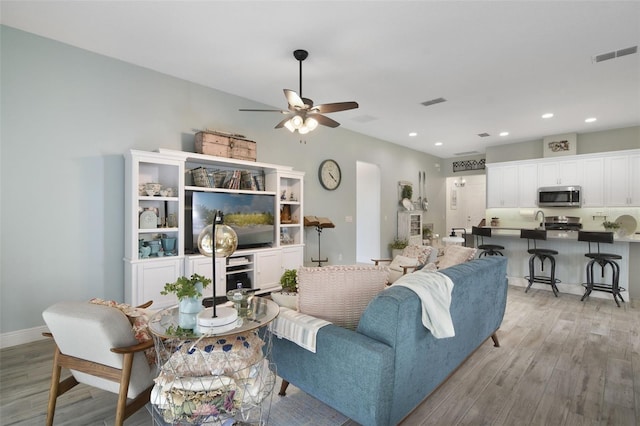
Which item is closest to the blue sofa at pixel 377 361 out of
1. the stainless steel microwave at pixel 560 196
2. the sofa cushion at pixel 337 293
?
the sofa cushion at pixel 337 293

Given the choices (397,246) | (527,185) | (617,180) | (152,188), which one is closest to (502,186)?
(527,185)

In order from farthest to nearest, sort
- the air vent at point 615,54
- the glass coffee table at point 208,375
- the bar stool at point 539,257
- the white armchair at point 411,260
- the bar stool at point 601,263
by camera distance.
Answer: the bar stool at point 539,257 < the bar stool at point 601,263 < the white armchair at point 411,260 < the air vent at point 615,54 < the glass coffee table at point 208,375

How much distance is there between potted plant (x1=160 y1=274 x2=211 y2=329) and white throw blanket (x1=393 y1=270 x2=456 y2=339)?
1218mm

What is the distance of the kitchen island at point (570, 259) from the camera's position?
482 cm

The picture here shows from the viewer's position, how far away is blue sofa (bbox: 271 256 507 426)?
162 cm

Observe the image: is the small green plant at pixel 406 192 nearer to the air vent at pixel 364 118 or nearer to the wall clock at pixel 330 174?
the wall clock at pixel 330 174

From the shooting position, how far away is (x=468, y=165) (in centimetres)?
912

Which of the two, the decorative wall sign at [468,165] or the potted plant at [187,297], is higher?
the decorative wall sign at [468,165]

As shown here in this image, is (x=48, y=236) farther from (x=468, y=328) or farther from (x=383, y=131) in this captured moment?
(x=383, y=131)

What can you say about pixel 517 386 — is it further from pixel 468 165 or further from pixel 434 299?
pixel 468 165

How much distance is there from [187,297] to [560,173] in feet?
24.9

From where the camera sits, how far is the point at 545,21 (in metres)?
2.76

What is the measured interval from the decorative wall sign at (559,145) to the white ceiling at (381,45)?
1409 mm

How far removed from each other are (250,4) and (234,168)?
7.68 feet
